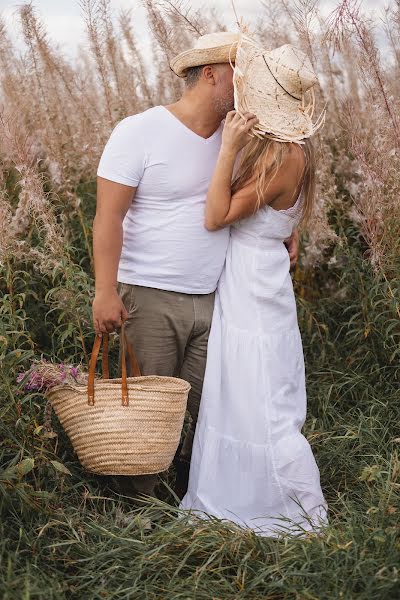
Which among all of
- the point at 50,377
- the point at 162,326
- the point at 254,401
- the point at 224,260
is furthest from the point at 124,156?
the point at 254,401

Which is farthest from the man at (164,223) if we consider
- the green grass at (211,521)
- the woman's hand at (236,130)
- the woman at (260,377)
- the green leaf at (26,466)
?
the green leaf at (26,466)

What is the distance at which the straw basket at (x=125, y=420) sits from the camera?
3.68 metres

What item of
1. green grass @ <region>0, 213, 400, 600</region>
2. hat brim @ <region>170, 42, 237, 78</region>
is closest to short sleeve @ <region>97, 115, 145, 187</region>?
hat brim @ <region>170, 42, 237, 78</region>

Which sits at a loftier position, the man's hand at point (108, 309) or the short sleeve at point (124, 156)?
the short sleeve at point (124, 156)

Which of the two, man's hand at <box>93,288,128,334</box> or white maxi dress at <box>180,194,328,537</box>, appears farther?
white maxi dress at <box>180,194,328,537</box>

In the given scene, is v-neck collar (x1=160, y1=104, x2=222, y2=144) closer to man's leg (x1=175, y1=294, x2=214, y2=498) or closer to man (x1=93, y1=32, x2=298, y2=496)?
man (x1=93, y1=32, x2=298, y2=496)

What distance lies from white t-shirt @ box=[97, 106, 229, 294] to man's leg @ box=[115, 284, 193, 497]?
0.17 ft

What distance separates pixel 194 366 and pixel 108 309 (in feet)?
1.97

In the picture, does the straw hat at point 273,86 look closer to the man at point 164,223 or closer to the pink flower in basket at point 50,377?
the man at point 164,223

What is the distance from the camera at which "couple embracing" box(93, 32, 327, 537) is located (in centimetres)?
367

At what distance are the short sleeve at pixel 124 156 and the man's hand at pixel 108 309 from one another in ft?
1.59

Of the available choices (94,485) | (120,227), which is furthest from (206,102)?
(94,485)

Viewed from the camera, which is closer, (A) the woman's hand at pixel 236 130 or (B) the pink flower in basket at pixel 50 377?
(A) the woman's hand at pixel 236 130

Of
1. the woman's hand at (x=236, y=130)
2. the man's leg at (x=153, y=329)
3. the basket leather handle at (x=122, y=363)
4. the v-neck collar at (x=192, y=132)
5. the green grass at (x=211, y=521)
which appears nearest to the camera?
the green grass at (x=211, y=521)
